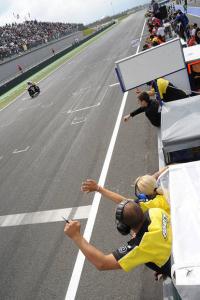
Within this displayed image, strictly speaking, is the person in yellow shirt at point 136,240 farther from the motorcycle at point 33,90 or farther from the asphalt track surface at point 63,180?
the motorcycle at point 33,90

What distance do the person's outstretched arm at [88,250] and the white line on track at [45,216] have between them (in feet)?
14.3

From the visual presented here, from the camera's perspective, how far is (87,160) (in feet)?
37.5

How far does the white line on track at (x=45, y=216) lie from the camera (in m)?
8.40

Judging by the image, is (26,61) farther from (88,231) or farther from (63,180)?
(88,231)

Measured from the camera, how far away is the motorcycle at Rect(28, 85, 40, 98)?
26.3 meters

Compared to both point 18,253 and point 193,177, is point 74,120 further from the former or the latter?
point 193,177

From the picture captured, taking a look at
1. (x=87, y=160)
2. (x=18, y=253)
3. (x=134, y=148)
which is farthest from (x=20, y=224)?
(x=134, y=148)

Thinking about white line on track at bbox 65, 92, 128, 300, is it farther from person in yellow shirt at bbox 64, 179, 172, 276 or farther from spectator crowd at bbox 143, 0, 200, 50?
spectator crowd at bbox 143, 0, 200, 50

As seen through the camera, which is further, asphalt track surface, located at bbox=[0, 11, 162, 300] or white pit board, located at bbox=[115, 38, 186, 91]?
white pit board, located at bbox=[115, 38, 186, 91]

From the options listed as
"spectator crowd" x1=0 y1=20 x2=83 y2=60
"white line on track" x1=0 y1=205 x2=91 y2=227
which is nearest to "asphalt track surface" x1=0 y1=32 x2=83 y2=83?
"spectator crowd" x1=0 y1=20 x2=83 y2=60

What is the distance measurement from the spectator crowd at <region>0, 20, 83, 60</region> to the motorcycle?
61.6ft

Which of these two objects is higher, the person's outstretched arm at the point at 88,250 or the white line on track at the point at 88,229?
the person's outstretched arm at the point at 88,250

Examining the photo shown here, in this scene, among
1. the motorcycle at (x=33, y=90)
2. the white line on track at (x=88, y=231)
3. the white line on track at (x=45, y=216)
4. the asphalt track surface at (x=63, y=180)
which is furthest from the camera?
the motorcycle at (x=33, y=90)

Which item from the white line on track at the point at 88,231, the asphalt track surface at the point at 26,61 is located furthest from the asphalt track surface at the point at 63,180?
the asphalt track surface at the point at 26,61
